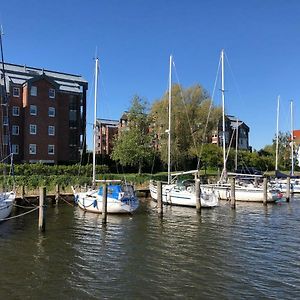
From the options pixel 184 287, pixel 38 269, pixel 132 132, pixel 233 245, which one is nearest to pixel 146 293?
pixel 184 287

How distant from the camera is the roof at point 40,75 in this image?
66.0 meters

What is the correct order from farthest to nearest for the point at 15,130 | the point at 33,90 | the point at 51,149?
the point at 51,149 → the point at 33,90 → the point at 15,130

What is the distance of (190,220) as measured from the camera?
28.9 m

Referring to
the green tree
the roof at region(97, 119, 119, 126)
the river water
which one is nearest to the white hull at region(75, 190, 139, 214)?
the river water

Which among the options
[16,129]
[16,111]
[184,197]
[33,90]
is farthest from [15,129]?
[184,197]

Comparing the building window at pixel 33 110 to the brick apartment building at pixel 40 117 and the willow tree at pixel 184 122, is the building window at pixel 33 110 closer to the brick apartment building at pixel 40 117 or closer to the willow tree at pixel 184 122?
the brick apartment building at pixel 40 117

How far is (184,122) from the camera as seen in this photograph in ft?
228

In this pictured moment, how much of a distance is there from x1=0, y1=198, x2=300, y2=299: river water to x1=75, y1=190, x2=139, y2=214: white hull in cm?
95

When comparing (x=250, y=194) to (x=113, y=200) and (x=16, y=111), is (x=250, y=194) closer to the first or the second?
(x=113, y=200)

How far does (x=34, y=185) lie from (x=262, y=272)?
28532 mm

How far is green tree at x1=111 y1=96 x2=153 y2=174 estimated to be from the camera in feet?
211

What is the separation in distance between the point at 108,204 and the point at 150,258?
43.0ft

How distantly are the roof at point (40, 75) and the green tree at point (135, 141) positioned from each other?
1105cm

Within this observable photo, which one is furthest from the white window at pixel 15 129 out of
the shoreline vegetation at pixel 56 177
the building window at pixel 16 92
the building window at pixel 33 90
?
the shoreline vegetation at pixel 56 177
